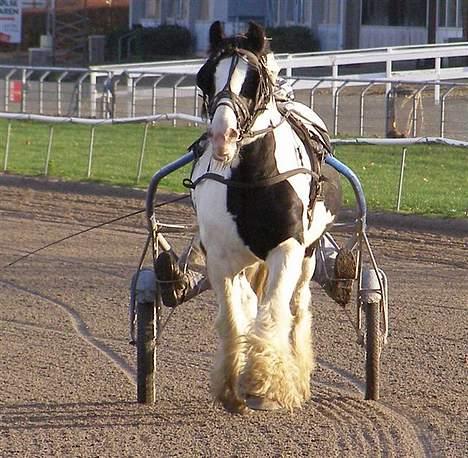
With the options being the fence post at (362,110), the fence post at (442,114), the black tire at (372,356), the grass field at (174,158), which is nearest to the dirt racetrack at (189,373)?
the black tire at (372,356)

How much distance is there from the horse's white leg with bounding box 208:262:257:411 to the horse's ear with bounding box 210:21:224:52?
1.02 m

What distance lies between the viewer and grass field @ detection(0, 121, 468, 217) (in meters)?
14.7

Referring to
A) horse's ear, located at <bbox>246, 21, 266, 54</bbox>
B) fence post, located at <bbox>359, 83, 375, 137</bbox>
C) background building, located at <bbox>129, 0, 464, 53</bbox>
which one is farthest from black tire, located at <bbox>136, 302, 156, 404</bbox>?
background building, located at <bbox>129, 0, 464, 53</bbox>

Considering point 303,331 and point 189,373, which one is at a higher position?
point 303,331

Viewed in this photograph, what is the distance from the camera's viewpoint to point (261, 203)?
20.0 feet

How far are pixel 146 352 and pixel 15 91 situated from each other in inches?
681

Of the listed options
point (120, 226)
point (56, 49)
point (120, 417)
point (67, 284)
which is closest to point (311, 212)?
point (120, 417)

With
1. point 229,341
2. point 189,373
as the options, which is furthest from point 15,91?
point 229,341

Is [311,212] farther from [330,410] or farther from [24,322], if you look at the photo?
[24,322]

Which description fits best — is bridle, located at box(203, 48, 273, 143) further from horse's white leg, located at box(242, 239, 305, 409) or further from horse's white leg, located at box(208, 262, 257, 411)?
horse's white leg, located at box(208, 262, 257, 411)

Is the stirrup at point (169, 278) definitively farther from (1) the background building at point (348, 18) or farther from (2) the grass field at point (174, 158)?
(1) the background building at point (348, 18)

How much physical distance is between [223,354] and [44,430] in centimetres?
92

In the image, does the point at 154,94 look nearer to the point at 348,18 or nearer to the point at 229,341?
the point at 229,341

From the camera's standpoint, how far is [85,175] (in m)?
16.6
